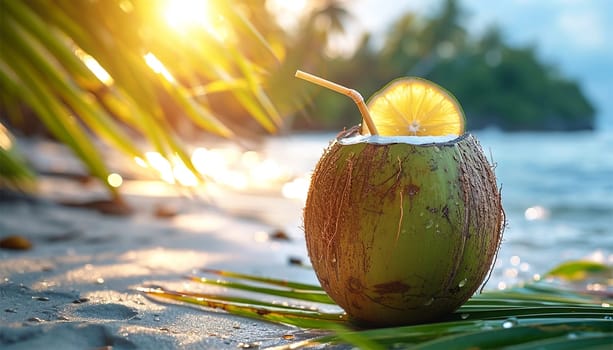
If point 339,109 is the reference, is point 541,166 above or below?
below

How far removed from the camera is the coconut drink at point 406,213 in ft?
4.34

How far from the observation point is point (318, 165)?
1.50 metres

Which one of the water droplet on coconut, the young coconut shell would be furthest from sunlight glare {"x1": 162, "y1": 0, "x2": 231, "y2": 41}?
the water droplet on coconut

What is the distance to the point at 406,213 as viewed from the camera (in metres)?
1.32

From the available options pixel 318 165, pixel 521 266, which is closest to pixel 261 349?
pixel 318 165

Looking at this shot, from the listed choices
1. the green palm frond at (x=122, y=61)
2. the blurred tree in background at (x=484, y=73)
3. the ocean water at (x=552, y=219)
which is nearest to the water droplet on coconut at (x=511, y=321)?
the ocean water at (x=552, y=219)

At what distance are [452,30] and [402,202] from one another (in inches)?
2126

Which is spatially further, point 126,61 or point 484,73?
point 484,73

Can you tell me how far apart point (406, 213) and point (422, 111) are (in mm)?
277

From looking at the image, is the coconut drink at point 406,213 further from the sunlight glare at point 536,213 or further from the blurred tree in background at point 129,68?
the sunlight glare at point 536,213

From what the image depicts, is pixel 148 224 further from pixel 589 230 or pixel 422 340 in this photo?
pixel 589 230

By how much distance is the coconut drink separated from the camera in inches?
52.1

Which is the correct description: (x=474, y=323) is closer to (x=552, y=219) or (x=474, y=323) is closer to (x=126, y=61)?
(x=126, y=61)

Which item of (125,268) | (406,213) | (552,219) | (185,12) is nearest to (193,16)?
(185,12)
